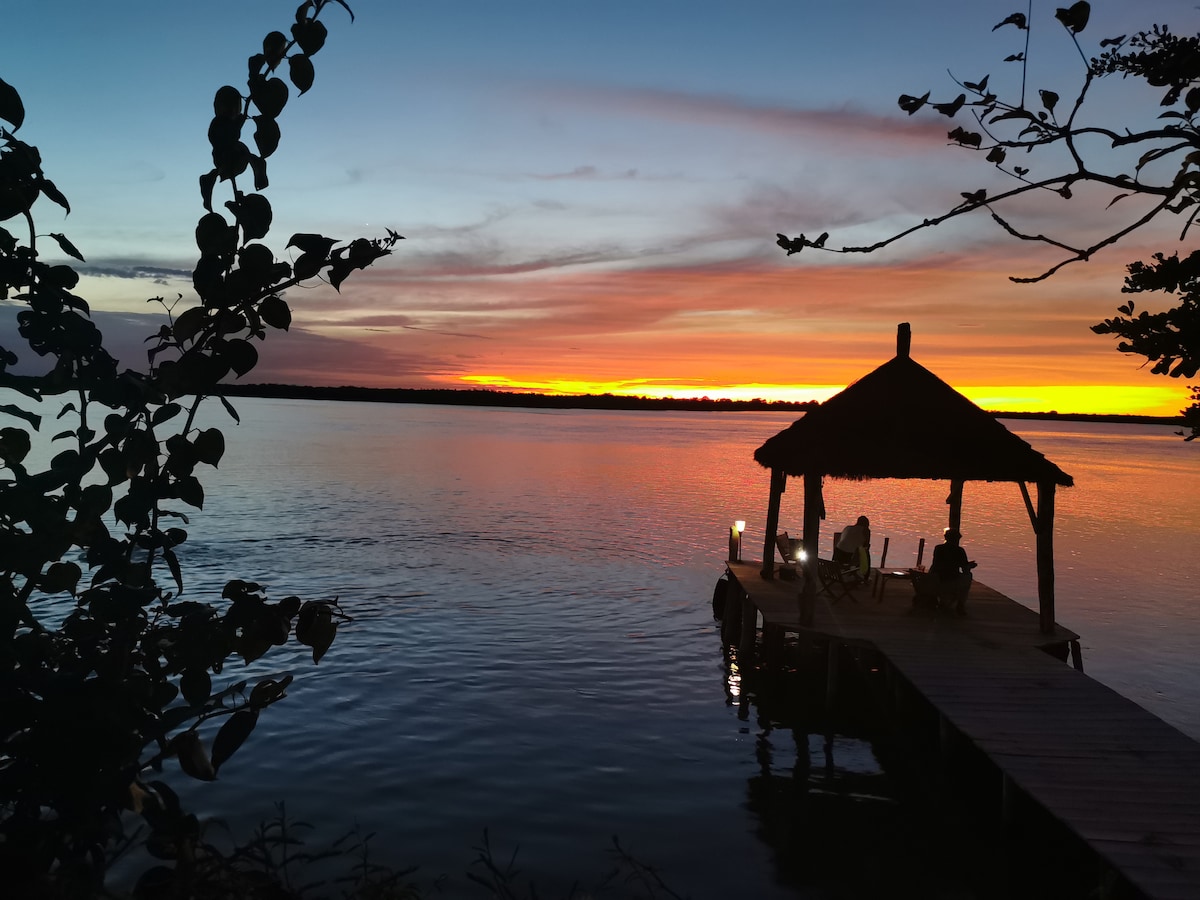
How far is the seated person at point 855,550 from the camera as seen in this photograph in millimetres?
15797

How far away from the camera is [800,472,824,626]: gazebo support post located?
1361cm

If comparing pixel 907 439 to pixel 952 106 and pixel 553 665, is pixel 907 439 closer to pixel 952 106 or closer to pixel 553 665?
pixel 553 665

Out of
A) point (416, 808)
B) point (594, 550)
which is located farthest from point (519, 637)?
point (594, 550)

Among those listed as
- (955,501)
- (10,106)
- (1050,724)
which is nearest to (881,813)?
(1050,724)

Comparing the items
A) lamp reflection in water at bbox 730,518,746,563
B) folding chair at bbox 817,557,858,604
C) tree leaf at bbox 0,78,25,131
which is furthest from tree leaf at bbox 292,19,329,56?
lamp reflection in water at bbox 730,518,746,563

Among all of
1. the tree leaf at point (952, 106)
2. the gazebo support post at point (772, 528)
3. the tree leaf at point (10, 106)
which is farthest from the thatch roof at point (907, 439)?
the tree leaf at point (10, 106)

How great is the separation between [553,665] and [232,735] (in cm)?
1390

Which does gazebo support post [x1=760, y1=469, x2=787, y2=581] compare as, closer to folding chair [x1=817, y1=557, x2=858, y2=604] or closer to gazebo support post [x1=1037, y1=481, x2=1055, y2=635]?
folding chair [x1=817, y1=557, x2=858, y2=604]

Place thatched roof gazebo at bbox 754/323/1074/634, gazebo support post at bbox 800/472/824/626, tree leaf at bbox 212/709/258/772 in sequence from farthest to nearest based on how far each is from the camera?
gazebo support post at bbox 800/472/824/626 < thatched roof gazebo at bbox 754/323/1074/634 < tree leaf at bbox 212/709/258/772

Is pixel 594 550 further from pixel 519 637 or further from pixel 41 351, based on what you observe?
pixel 41 351

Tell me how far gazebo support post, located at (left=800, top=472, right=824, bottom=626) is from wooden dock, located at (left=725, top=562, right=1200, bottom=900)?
0.66 feet

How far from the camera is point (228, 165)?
2.74 metres

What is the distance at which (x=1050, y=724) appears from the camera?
928cm

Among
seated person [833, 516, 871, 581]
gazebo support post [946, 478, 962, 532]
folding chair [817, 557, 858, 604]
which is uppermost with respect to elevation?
gazebo support post [946, 478, 962, 532]
